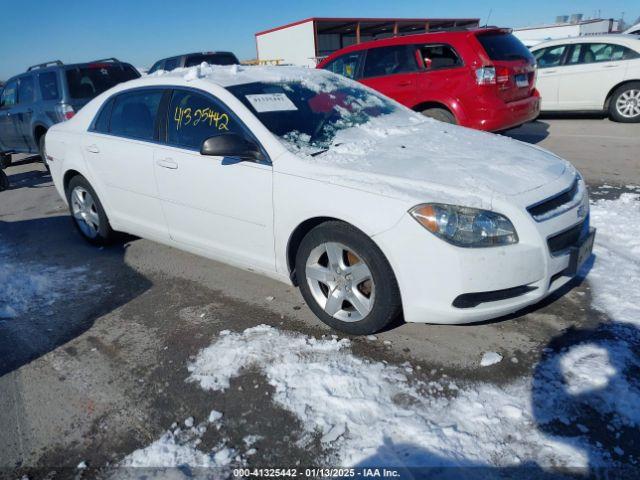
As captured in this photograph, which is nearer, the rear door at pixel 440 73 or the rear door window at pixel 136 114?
the rear door window at pixel 136 114

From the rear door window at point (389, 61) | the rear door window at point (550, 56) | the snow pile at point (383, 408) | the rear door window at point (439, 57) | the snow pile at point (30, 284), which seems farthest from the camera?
the rear door window at point (550, 56)

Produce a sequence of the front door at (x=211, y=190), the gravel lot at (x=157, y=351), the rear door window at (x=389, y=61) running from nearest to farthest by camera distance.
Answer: the gravel lot at (x=157, y=351) → the front door at (x=211, y=190) → the rear door window at (x=389, y=61)

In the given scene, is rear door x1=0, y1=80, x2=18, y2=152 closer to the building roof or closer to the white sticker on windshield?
the white sticker on windshield

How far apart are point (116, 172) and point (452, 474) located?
347 centimetres

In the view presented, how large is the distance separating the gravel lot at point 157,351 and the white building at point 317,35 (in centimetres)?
2136

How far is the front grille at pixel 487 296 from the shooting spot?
101 inches

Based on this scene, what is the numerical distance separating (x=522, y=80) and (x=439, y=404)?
6.00m

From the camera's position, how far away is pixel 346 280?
9.48 feet

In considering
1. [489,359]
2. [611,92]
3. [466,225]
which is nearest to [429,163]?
[466,225]

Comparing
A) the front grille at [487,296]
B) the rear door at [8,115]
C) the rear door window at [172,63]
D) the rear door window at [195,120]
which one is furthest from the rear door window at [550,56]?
the rear door at [8,115]

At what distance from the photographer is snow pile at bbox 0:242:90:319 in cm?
380

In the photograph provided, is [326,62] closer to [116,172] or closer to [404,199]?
[116,172]

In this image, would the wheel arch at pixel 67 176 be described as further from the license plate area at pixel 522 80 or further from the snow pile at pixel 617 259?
the license plate area at pixel 522 80

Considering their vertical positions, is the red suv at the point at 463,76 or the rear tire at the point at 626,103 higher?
the red suv at the point at 463,76
